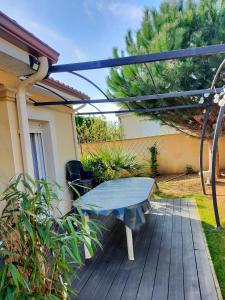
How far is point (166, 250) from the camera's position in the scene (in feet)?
14.6

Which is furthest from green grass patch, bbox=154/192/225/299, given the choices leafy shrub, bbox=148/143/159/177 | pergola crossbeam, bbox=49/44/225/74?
leafy shrub, bbox=148/143/159/177

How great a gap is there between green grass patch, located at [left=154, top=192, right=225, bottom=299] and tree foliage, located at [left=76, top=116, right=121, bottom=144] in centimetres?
716

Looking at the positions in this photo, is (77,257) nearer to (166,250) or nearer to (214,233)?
(166,250)

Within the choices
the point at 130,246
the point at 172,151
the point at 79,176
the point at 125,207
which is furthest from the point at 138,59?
the point at 172,151

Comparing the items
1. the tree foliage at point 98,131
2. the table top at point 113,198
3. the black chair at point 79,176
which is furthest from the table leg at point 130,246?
the tree foliage at point 98,131

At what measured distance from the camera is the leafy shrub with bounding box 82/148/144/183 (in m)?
8.59

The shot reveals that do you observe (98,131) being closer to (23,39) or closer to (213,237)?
(213,237)

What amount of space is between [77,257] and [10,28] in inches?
82.5

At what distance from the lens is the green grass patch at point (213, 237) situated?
3.74 metres

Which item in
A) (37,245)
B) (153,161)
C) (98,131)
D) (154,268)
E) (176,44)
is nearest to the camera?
(37,245)

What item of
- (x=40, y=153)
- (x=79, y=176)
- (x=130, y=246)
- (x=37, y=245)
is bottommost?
(x=130, y=246)

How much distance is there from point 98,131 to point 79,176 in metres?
6.96

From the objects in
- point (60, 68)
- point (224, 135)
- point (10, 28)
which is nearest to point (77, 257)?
point (10, 28)

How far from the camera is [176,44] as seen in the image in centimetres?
→ 870
